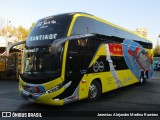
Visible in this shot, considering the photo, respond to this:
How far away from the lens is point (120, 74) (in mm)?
13312

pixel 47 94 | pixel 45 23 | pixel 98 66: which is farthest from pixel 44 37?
pixel 98 66

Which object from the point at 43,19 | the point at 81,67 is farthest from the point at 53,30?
the point at 81,67

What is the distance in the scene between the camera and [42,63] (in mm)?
8906

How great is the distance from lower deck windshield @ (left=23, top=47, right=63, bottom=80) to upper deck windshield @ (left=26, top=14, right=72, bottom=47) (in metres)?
0.31

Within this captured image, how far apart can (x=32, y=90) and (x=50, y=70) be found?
3.29 feet

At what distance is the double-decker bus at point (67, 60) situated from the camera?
28.4ft

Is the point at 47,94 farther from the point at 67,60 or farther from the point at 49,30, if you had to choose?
the point at 49,30

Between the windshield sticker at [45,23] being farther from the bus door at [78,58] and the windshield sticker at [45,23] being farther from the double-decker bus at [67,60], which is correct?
the bus door at [78,58]

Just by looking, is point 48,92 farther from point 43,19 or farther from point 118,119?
point 43,19

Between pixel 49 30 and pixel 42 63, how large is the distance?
133 centimetres

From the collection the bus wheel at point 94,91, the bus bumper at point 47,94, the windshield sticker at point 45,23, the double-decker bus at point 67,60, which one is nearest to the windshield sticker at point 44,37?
the double-decker bus at point 67,60

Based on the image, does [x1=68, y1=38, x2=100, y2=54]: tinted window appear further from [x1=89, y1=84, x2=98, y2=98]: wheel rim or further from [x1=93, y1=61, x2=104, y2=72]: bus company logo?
[x1=89, y1=84, x2=98, y2=98]: wheel rim

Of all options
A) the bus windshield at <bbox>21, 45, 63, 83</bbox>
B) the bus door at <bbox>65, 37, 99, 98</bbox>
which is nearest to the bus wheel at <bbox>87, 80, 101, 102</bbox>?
the bus door at <bbox>65, 37, 99, 98</bbox>

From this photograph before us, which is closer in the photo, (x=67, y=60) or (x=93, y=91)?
(x=67, y=60)
